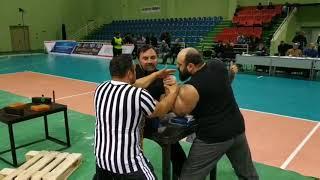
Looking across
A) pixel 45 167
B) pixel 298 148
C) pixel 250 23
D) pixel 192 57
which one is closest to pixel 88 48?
pixel 250 23

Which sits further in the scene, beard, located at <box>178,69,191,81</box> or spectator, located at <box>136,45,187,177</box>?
spectator, located at <box>136,45,187,177</box>

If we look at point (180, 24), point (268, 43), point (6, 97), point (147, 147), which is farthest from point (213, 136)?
point (180, 24)

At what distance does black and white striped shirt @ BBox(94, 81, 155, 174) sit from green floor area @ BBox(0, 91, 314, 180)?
1.83m

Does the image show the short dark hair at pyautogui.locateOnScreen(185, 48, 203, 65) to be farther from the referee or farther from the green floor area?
the green floor area

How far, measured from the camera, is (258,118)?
702 centimetres

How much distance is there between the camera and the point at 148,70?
3863mm

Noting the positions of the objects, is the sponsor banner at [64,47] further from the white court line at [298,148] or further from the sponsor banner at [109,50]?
the white court line at [298,148]

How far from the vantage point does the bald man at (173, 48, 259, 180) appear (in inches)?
112

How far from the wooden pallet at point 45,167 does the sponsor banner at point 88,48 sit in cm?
1737

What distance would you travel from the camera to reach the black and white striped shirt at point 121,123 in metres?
2.48

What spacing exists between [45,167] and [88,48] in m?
18.8

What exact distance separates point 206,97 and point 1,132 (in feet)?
16.3

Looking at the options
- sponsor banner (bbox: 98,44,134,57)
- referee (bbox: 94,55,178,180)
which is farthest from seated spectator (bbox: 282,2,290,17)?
referee (bbox: 94,55,178,180)

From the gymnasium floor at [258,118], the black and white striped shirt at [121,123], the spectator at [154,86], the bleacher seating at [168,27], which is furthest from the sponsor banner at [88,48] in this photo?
the black and white striped shirt at [121,123]
